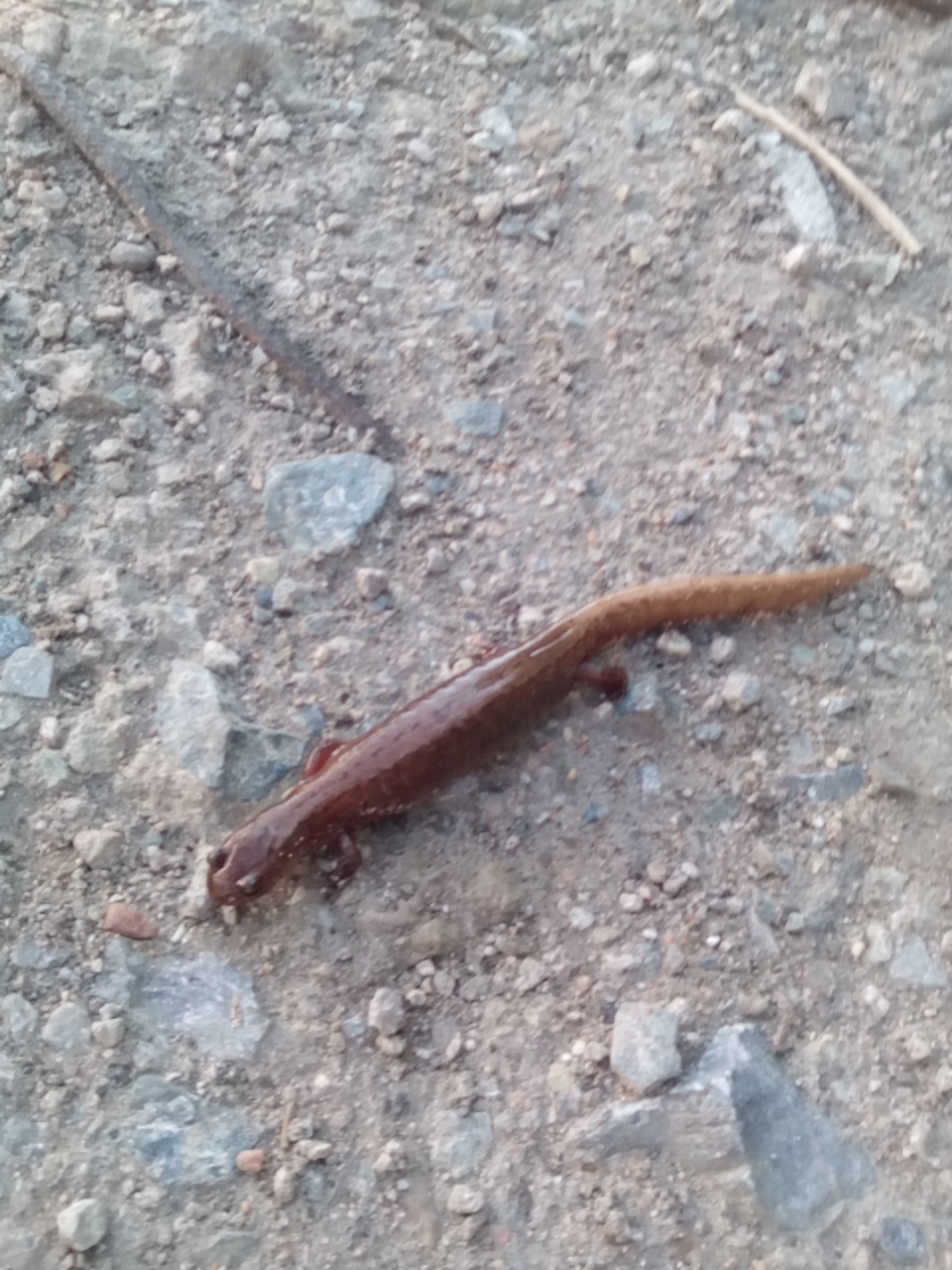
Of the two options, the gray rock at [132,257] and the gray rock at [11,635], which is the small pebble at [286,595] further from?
the gray rock at [132,257]

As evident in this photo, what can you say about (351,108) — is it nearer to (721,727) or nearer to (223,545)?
(223,545)

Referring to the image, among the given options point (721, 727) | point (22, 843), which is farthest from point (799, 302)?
point (22, 843)

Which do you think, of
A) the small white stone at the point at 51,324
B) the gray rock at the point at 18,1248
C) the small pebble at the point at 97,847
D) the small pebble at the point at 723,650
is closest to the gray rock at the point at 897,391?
the small pebble at the point at 723,650

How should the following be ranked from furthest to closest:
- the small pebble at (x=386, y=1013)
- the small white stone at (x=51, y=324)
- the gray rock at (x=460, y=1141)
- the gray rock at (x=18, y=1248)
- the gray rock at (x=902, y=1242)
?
the small white stone at (x=51, y=324)
the small pebble at (x=386, y=1013)
the gray rock at (x=460, y=1141)
the gray rock at (x=902, y=1242)
the gray rock at (x=18, y=1248)

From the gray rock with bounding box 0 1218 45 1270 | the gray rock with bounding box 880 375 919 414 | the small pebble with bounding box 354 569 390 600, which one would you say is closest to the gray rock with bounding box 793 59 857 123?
the gray rock with bounding box 880 375 919 414

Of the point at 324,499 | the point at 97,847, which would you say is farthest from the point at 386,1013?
the point at 324,499

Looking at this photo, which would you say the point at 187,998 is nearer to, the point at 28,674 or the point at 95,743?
the point at 95,743

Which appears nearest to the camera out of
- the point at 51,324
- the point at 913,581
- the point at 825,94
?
the point at 913,581
